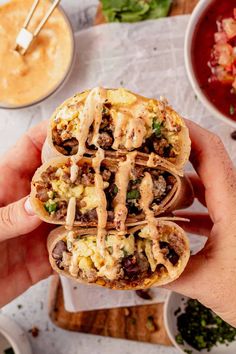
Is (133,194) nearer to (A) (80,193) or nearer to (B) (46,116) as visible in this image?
(A) (80,193)

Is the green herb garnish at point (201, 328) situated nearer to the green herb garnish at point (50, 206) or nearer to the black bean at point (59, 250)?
the black bean at point (59, 250)

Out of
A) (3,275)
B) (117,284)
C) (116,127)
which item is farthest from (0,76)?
(117,284)

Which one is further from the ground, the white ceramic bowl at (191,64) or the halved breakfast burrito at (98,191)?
the halved breakfast burrito at (98,191)

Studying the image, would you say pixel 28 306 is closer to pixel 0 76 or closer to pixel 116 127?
pixel 0 76

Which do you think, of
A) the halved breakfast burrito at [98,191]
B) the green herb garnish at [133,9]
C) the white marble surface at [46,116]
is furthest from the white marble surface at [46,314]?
the halved breakfast burrito at [98,191]

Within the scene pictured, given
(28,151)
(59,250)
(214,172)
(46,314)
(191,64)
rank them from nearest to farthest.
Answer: (59,250), (214,172), (28,151), (191,64), (46,314)

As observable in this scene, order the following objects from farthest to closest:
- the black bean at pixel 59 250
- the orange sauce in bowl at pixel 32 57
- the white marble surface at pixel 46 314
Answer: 1. the white marble surface at pixel 46 314
2. the orange sauce in bowl at pixel 32 57
3. the black bean at pixel 59 250

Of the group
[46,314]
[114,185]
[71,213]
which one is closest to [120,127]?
[114,185]

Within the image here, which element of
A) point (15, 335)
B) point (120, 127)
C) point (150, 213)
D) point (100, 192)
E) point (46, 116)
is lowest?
point (15, 335)
